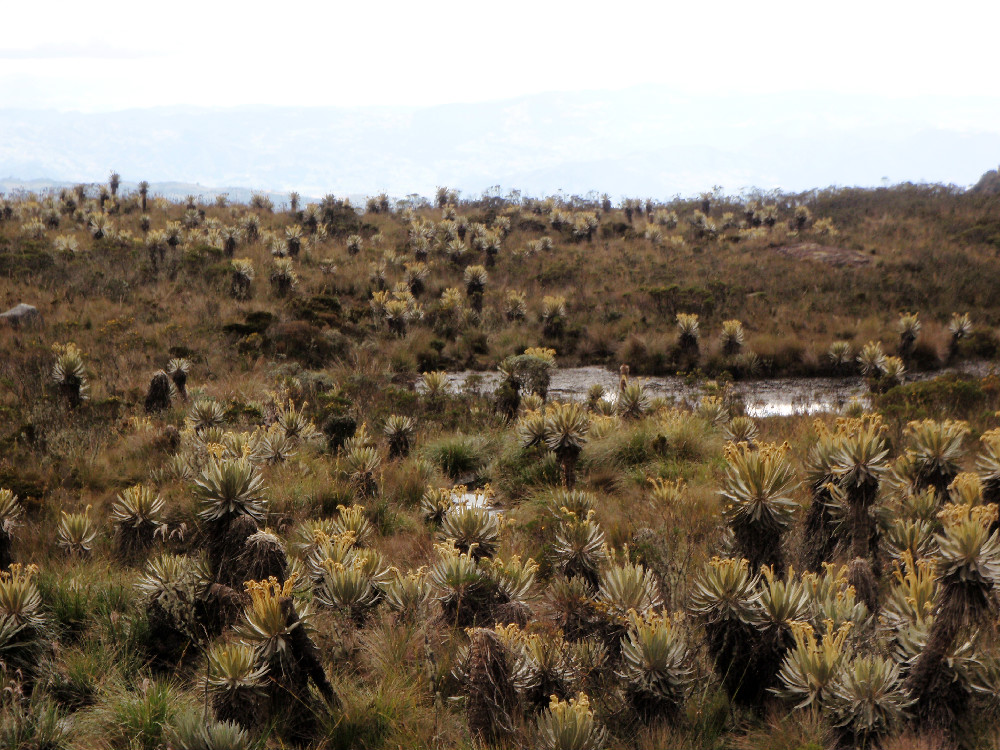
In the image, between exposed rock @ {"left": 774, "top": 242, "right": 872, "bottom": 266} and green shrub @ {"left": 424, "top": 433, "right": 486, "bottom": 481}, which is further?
exposed rock @ {"left": 774, "top": 242, "right": 872, "bottom": 266}

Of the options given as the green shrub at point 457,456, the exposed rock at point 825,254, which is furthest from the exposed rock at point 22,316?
the exposed rock at point 825,254

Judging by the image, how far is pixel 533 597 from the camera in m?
5.03

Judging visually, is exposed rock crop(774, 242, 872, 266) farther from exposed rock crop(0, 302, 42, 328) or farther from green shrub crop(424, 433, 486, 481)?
exposed rock crop(0, 302, 42, 328)

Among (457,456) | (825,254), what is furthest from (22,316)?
(825,254)

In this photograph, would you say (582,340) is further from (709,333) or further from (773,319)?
(773,319)

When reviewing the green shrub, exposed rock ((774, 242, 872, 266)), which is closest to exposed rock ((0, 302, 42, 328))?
the green shrub

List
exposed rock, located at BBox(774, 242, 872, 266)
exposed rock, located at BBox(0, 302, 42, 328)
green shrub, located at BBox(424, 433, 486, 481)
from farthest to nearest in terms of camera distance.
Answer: exposed rock, located at BBox(774, 242, 872, 266) < exposed rock, located at BBox(0, 302, 42, 328) < green shrub, located at BBox(424, 433, 486, 481)

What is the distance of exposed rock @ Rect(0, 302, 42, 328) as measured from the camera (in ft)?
50.1

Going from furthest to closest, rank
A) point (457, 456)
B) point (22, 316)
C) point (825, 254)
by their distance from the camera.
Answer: point (825, 254)
point (22, 316)
point (457, 456)

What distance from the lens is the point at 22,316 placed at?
15.5 meters

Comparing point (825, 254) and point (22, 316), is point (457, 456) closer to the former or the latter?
point (22, 316)

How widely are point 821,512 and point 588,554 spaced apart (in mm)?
1881

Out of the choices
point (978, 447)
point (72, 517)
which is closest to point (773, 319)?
point (978, 447)

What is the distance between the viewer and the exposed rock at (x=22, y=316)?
15.3 m
